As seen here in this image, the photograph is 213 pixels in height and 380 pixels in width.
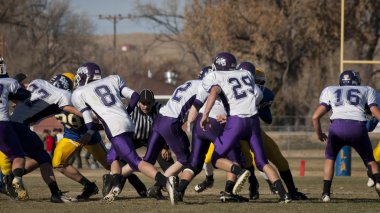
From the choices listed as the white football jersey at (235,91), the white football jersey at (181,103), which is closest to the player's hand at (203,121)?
the white football jersey at (235,91)

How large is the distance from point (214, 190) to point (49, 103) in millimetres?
3806

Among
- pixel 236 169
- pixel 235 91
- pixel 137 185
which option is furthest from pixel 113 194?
pixel 235 91

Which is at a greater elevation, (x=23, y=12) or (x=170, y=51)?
(x=23, y=12)

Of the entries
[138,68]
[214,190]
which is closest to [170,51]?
[138,68]

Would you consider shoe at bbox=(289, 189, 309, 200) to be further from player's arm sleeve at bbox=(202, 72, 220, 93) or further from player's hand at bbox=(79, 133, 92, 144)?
player's hand at bbox=(79, 133, 92, 144)

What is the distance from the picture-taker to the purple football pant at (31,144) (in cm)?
1327

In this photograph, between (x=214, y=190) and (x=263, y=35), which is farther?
(x=263, y=35)

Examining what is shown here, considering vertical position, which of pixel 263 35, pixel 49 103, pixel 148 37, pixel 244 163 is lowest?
pixel 148 37

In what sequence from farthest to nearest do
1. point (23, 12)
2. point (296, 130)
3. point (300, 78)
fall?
point (23, 12), point (300, 78), point (296, 130)

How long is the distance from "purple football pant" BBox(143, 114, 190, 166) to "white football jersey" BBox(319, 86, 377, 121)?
1.91m

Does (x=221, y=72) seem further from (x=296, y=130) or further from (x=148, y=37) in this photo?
(x=148, y=37)

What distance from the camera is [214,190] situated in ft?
52.6

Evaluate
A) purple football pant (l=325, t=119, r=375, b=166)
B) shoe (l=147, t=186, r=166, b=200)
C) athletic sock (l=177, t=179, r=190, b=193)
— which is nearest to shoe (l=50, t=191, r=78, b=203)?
shoe (l=147, t=186, r=166, b=200)

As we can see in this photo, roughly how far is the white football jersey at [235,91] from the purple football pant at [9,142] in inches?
102
